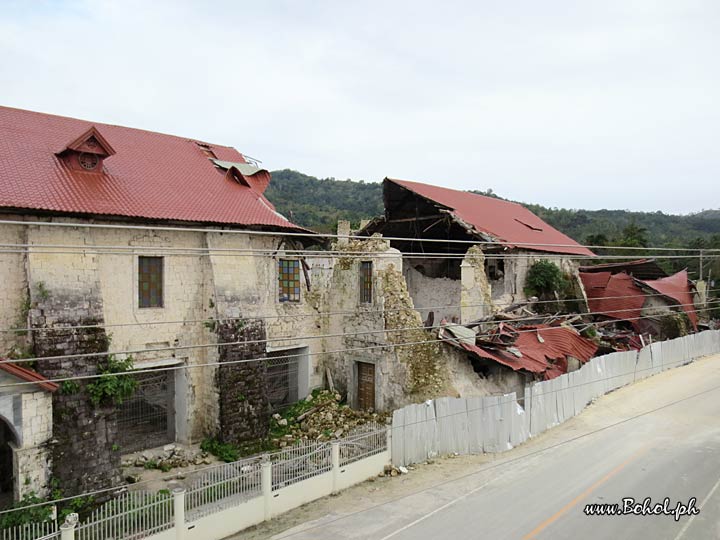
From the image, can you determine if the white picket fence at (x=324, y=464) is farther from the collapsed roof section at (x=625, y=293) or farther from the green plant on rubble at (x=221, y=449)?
Answer: the collapsed roof section at (x=625, y=293)

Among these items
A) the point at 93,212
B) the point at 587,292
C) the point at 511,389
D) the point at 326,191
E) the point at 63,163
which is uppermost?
the point at 326,191

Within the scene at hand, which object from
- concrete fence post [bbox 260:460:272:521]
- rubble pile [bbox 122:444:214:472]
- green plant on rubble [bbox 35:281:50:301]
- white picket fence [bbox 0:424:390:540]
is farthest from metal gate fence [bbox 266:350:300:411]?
green plant on rubble [bbox 35:281:50:301]

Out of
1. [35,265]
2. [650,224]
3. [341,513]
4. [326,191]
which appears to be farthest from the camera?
[650,224]

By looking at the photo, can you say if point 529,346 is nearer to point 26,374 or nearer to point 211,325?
point 211,325

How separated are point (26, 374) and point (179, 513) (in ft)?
15.2

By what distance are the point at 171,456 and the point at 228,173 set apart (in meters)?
9.91

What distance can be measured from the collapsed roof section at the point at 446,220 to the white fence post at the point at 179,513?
14522 millimetres

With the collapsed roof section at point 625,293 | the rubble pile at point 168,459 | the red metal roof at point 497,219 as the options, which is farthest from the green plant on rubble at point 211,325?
the collapsed roof section at point 625,293

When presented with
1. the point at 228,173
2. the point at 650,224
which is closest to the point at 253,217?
the point at 228,173

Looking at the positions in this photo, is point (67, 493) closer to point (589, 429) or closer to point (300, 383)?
point (300, 383)

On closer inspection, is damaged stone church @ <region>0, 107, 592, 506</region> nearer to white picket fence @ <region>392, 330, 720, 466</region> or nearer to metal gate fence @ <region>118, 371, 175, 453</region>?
metal gate fence @ <region>118, 371, 175, 453</region>

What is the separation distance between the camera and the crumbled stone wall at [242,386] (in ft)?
53.9

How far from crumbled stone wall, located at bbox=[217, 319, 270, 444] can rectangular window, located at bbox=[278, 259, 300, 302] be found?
7.19 feet

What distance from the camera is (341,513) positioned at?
39.6ft
